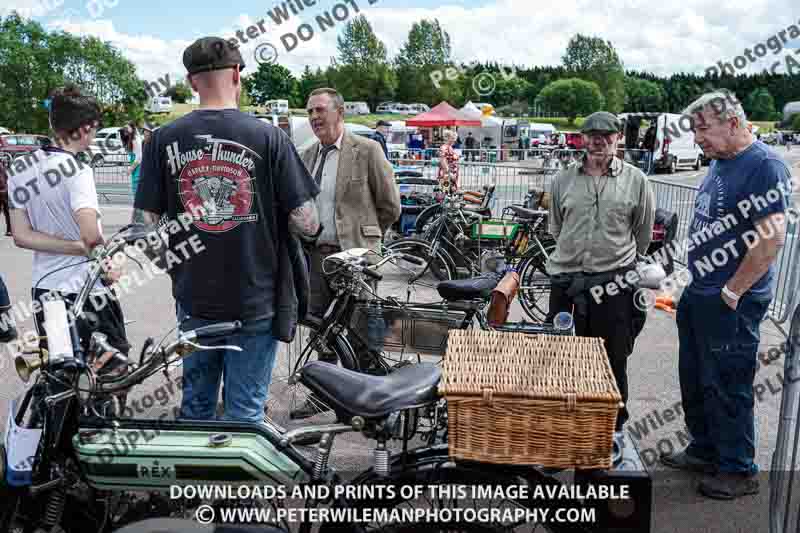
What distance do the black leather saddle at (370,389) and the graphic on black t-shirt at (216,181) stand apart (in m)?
0.73

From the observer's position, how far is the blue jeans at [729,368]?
11.5 feet

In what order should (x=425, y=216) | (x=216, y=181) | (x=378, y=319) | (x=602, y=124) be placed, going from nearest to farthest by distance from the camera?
(x=216, y=181) → (x=602, y=124) → (x=378, y=319) → (x=425, y=216)

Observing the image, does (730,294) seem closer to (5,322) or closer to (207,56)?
(207,56)

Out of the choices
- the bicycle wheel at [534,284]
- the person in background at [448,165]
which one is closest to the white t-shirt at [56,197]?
the bicycle wheel at [534,284]

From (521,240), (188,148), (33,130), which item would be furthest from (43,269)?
(33,130)

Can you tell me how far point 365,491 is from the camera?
224 cm

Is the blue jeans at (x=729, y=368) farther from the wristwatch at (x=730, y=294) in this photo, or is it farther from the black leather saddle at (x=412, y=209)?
the black leather saddle at (x=412, y=209)

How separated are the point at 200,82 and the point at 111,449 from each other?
1.39 m

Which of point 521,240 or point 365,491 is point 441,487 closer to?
point 365,491

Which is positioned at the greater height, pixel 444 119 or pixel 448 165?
pixel 444 119

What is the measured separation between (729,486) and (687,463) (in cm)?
34

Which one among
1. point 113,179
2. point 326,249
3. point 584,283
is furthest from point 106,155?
point 584,283

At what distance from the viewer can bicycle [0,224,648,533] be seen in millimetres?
2119

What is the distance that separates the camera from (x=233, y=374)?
2766 mm
